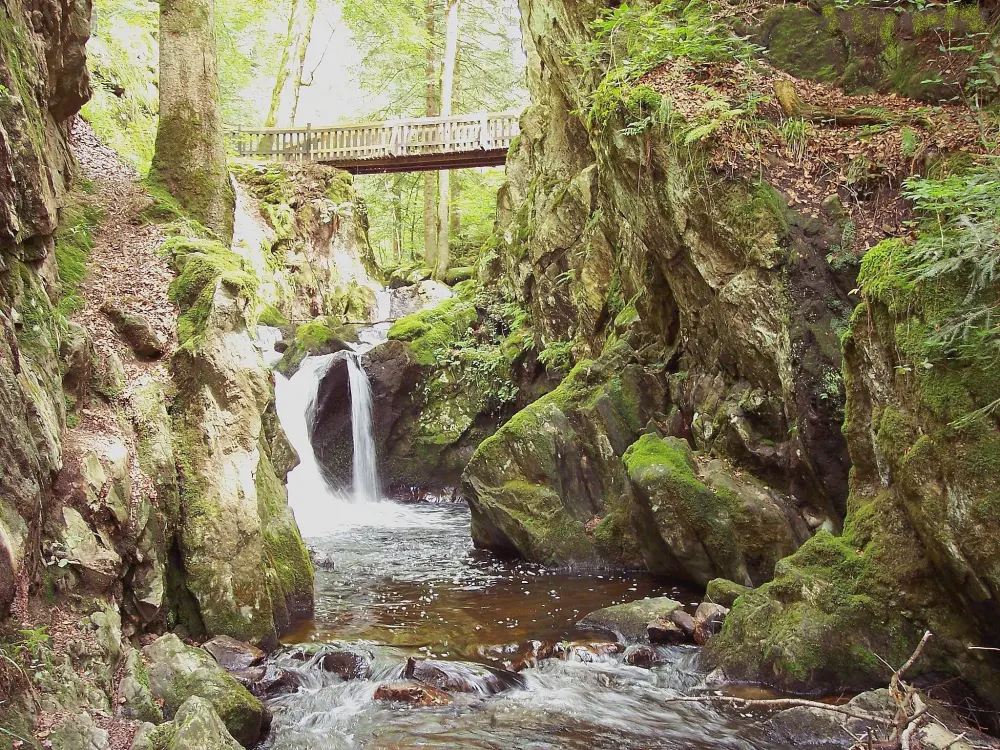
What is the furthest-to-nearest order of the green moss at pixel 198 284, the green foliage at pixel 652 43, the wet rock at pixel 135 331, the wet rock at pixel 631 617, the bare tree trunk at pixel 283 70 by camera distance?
the bare tree trunk at pixel 283 70
the green foliage at pixel 652 43
the wet rock at pixel 631 617
the green moss at pixel 198 284
the wet rock at pixel 135 331

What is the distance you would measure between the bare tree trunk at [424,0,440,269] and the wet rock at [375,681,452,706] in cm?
1876

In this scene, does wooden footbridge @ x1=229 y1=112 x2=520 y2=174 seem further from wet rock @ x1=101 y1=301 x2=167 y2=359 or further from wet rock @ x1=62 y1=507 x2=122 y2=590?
wet rock @ x1=62 y1=507 x2=122 y2=590

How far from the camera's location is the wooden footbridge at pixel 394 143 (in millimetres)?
20703

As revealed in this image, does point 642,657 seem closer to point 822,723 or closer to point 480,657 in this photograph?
point 480,657

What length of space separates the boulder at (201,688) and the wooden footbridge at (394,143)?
673 inches

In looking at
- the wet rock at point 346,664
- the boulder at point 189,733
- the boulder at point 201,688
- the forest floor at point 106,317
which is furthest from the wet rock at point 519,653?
the forest floor at point 106,317

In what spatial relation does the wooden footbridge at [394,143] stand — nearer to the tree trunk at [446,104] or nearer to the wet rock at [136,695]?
the tree trunk at [446,104]

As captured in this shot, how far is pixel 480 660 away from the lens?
22.4ft

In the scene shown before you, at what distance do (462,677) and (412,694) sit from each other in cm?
51

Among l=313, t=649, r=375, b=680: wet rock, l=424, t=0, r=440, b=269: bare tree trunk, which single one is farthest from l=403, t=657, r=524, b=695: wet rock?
l=424, t=0, r=440, b=269: bare tree trunk

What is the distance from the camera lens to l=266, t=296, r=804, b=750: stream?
548 cm

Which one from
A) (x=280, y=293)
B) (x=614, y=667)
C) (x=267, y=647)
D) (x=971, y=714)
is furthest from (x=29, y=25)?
(x=280, y=293)

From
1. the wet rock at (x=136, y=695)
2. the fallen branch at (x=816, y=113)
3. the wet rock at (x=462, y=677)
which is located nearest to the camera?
the wet rock at (x=136, y=695)

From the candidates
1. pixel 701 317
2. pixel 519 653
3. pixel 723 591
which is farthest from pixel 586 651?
pixel 701 317
